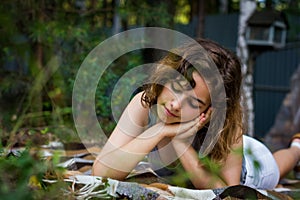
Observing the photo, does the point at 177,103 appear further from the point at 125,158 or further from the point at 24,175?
the point at 24,175

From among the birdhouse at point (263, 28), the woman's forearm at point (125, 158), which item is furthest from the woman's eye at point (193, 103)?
the birdhouse at point (263, 28)

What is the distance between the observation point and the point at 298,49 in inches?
333

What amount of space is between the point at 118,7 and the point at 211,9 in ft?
25.1

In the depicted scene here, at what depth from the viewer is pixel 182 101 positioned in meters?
1.94

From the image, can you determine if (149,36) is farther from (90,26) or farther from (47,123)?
(47,123)

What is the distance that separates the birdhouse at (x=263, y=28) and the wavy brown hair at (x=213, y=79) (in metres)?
2.83

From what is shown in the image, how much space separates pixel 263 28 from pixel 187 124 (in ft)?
10.9

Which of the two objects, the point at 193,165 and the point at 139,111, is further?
the point at 139,111

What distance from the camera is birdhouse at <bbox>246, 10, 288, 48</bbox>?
5.02 metres

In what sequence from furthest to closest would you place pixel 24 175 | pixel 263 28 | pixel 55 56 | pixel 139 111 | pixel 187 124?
pixel 263 28, pixel 55 56, pixel 139 111, pixel 187 124, pixel 24 175

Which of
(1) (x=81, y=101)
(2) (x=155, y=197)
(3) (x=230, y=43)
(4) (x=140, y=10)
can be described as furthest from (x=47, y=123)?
(3) (x=230, y=43)

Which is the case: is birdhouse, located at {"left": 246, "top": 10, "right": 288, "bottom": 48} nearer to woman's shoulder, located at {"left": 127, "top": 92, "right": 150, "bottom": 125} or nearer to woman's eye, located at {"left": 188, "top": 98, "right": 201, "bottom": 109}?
woman's shoulder, located at {"left": 127, "top": 92, "right": 150, "bottom": 125}

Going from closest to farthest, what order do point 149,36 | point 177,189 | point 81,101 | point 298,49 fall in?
point 177,189 < point 81,101 < point 149,36 < point 298,49

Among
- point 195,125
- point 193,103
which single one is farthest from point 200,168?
point 193,103
